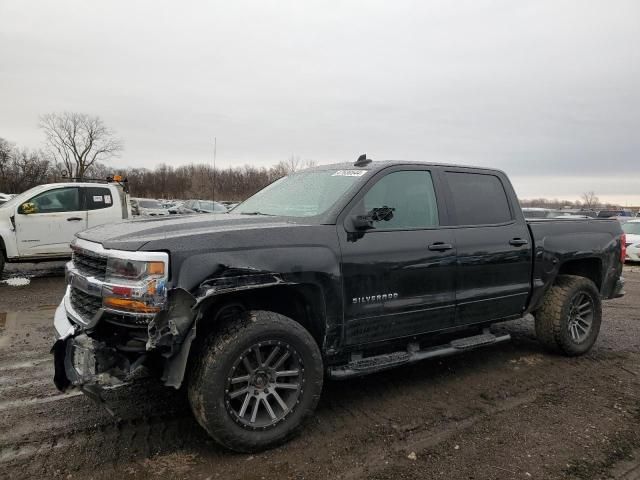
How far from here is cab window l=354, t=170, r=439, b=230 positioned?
3.73m

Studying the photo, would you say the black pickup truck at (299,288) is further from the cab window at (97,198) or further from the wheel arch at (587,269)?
the cab window at (97,198)

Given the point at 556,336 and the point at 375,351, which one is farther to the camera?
the point at 556,336

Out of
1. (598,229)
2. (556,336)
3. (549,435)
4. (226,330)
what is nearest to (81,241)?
(226,330)

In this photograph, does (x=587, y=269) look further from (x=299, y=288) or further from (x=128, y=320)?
(x=128, y=320)

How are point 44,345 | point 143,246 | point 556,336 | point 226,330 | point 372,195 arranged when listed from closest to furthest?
point 143,246 → point 226,330 → point 372,195 → point 556,336 → point 44,345

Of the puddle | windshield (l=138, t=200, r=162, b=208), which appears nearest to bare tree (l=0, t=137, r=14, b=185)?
windshield (l=138, t=200, r=162, b=208)

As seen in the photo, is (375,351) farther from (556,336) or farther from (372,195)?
(556,336)

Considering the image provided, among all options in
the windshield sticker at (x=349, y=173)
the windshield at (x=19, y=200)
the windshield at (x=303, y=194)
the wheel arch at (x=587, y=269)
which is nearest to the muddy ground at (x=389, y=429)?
the wheel arch at (x=587, y=269)

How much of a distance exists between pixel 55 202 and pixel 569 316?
31.1 feet

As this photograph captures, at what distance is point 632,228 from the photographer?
1558 cm

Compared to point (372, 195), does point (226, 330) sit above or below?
below

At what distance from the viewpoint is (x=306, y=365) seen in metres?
3.16

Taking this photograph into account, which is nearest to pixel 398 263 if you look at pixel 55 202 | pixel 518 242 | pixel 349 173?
pixel 349 173

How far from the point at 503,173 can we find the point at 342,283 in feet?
8.35
